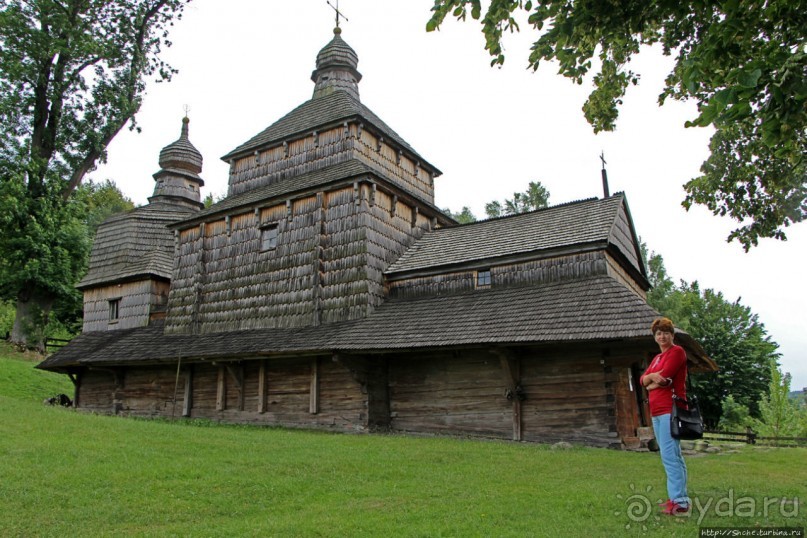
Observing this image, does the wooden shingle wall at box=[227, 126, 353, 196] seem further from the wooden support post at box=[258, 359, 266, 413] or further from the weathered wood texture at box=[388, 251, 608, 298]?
the wooden support post at box=[258, 359, 266, 413]

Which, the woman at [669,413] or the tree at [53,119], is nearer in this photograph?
the woman at [669,413]

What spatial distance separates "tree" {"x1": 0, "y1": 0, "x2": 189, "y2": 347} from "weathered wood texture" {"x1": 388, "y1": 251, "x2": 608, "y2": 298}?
779 inches

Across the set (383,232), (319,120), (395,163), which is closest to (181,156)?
(319,120)

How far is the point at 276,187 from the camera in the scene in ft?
67.2

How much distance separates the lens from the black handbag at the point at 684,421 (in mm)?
5445

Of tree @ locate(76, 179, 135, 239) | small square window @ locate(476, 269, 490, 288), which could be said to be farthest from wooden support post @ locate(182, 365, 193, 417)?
tree @ locate(76, 179, 135, 239)

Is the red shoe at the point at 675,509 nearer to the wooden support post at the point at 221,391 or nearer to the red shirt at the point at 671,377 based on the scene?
the red shirt at the point at 671,377

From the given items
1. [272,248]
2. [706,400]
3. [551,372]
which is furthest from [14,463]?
[706,400]

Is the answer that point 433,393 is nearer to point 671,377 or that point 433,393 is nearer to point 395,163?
point 395,163

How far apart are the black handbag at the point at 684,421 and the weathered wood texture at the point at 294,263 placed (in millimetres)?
11712

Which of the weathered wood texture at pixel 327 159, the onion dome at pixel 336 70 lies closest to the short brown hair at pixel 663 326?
the weathered wood texture at pixel 327 159

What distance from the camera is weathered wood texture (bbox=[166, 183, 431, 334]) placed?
1734 cm

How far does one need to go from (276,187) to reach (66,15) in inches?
591

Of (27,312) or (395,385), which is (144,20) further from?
(395,385)
